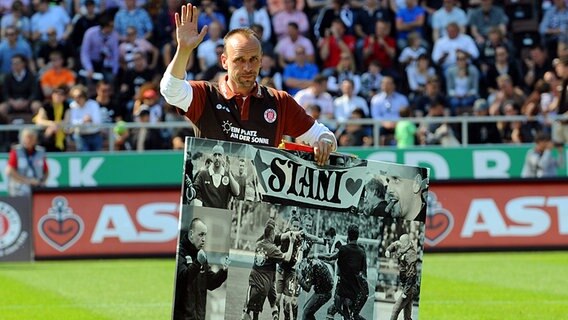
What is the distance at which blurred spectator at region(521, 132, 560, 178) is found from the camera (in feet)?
72.1

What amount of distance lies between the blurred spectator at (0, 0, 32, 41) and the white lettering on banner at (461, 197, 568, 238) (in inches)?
425

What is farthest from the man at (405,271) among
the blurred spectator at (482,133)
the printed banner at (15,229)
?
the blurred spectator at (482,133)

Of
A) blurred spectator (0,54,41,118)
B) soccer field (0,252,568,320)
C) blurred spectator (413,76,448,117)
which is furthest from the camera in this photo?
blurred spectator (0,54,41,118)

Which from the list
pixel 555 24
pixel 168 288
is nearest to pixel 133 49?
pixel 555 24

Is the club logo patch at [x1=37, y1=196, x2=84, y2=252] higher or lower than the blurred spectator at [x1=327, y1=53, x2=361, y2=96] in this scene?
lower

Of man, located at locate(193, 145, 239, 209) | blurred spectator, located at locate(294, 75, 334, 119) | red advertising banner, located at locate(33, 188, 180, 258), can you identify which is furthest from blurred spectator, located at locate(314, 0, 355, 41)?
man, located at locate(193, 145, 239, 209)

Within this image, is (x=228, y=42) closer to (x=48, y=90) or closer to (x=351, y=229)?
(x=351, y=229)

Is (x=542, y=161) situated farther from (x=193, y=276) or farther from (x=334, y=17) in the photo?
(x=193, y=276)

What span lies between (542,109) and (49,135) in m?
9.46

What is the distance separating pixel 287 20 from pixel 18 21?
5733 mm

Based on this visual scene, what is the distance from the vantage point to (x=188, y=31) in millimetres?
7402

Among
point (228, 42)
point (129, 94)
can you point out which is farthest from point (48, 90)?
point (228, 42)

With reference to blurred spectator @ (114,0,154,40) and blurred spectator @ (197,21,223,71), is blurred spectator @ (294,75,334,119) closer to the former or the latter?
blurred spectator @ (197,21,223,71)

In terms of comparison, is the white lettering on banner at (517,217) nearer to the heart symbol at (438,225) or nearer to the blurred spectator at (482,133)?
the heart symbol at (438,225)
